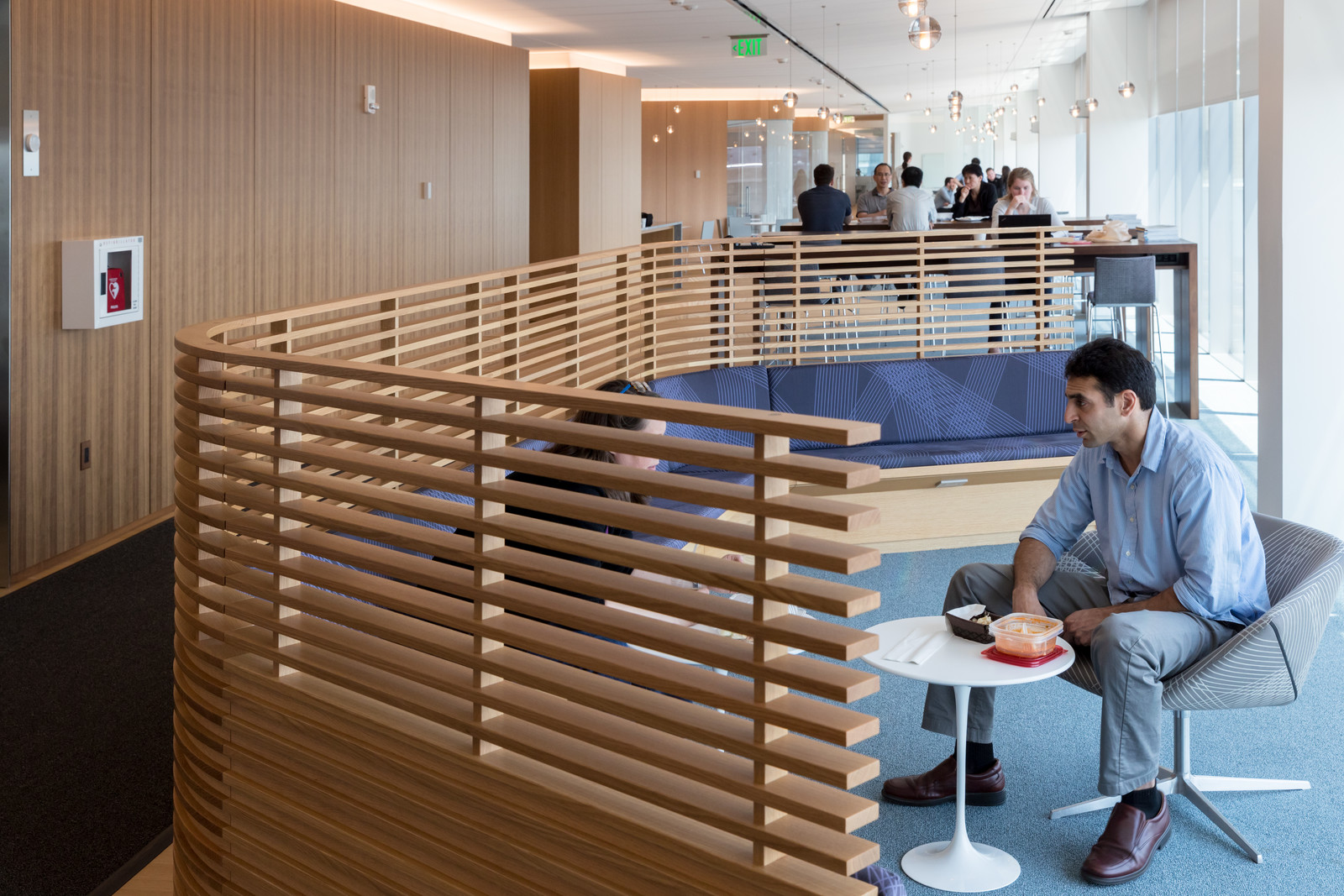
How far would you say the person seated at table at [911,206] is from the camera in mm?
10273

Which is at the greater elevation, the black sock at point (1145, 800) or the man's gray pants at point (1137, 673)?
the man's gray pants at point (1137, 673)

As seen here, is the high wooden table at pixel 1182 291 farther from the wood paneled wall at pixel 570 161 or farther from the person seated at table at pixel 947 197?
the person seated at table at pixel 947 197

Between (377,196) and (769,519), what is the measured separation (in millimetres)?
7517

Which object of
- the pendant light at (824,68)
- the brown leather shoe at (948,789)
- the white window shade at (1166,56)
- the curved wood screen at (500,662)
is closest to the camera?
the curved wood screen at (500,662)

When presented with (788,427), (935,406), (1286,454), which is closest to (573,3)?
(935,406)

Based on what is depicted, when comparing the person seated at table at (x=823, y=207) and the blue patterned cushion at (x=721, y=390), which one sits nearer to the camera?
the blue patterned cushion at (x=721, y=390)

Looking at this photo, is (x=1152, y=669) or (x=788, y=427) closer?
(x=788, y=427)

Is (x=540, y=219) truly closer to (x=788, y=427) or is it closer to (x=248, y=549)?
(x=248, y=549)

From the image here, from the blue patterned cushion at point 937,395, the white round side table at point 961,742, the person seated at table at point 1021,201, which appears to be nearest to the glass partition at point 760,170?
the person seated at table at point 1021,201

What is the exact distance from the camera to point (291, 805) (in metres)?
2.29

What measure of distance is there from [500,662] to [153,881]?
1.64 meters

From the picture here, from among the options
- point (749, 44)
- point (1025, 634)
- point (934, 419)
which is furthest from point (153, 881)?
point (749, 44)

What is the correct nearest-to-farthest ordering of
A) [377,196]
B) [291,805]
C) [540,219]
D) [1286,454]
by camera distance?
[291,805] < [1286,454] < [377,196] < [540,219]

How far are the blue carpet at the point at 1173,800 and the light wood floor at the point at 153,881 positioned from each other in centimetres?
177
